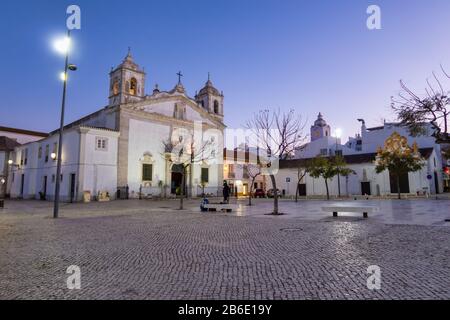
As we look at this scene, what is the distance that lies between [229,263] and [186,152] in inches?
1276

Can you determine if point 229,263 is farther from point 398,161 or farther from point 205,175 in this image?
point 205,175

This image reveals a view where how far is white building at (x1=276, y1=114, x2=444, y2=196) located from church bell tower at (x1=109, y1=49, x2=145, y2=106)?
2016 cm

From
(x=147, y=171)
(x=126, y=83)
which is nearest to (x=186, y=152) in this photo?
(x=147, y=171)

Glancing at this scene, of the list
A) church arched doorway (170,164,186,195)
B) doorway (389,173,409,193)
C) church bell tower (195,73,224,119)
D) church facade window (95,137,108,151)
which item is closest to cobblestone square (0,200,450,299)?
church facade window (95,137,108,151)

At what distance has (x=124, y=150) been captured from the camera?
31.2 meters

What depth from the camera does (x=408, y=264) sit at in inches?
213

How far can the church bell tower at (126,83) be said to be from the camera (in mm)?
34125

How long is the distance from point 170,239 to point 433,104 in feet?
34.3

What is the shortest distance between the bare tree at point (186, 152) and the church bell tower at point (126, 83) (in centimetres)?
659

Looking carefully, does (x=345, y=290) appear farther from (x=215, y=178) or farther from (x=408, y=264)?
(x=215, y=178)

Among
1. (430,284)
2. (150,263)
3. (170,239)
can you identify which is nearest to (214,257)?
(150,263)

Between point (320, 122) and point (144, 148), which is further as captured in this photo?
point (320, 122)

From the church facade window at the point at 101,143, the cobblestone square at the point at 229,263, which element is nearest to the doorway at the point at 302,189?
the church facade window at the point at 101,143

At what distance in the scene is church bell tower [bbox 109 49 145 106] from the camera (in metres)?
34.1
